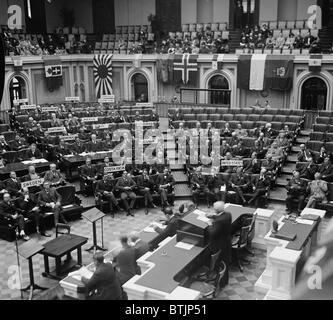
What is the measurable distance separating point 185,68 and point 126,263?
18732mm

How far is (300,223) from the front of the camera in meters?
9.10

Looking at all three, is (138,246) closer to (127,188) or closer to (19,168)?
(127,188)

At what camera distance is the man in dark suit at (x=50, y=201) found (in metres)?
11.6

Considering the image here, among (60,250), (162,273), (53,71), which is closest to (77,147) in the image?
(60,250)

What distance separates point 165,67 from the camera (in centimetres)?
2508

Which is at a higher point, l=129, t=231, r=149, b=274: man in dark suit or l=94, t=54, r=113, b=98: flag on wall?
l=94, t=54, r=113, b=98: flag on wall

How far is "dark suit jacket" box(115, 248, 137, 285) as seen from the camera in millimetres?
6855

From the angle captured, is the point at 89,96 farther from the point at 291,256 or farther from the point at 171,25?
the point at 291,256

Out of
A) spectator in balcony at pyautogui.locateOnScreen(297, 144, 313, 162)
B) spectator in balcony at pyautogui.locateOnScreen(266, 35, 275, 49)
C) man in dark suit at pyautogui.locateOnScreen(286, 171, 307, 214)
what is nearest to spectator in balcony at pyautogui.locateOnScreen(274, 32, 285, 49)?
spectator in balcony at pyautogui.locateOnScreen(266, 35, 275, 49)

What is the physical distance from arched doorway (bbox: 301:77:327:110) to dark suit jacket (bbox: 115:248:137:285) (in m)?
17.5

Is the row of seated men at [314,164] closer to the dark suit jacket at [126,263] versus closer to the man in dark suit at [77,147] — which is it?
the man in dark suit at [77,147]

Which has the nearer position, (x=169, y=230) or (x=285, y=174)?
(x=169, y=230)

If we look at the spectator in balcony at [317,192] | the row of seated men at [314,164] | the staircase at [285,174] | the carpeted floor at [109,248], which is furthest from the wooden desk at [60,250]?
the row of seated men at [314,164]

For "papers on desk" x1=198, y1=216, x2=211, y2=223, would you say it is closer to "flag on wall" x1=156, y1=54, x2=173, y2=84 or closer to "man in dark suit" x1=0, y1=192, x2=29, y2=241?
"man in dark suit" x1=0, y1=192, x2=29, y2=241
